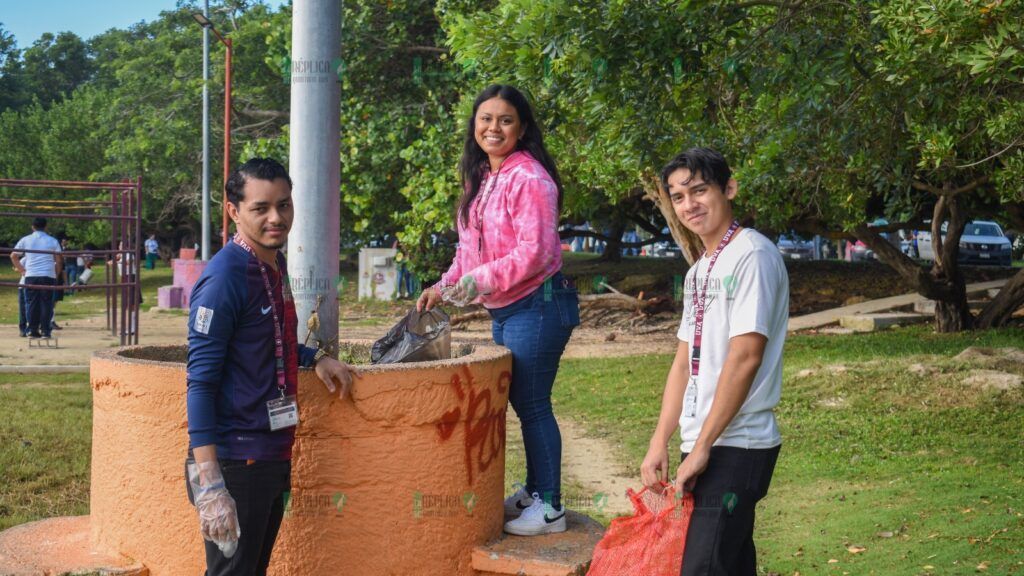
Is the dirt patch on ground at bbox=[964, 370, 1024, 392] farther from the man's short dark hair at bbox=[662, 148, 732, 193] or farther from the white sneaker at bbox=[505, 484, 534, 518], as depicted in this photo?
the man's short dark hair at bbox=[662, 148, 732, 193]

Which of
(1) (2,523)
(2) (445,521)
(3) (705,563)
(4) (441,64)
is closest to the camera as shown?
(3) (705,563)

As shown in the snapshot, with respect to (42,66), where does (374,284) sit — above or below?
below

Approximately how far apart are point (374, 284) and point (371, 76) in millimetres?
6732

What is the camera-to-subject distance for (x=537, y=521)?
169 inches

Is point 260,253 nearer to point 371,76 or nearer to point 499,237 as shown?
point 499,237

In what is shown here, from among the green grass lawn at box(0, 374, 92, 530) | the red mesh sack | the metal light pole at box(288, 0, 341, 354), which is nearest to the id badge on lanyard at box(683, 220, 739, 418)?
the red mesh sack

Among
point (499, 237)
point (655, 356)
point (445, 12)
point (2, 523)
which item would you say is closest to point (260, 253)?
point (499, 237)

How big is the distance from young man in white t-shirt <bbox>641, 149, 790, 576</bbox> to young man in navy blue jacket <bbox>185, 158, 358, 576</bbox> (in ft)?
3.61

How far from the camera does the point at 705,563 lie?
3.00m

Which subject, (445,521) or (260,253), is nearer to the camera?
(260,253)

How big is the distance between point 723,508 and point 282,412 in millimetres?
1277

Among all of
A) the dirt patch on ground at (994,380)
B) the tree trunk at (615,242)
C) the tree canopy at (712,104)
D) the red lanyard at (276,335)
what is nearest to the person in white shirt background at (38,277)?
the tree canopy at (712,104)

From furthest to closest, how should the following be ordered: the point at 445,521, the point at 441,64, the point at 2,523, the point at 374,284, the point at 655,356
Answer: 1. the point at 374,284
2. the point at 441,64
3. the point at 655,356
4. the point at 2,523
5. the point at 445,521

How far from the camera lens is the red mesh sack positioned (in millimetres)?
3090
